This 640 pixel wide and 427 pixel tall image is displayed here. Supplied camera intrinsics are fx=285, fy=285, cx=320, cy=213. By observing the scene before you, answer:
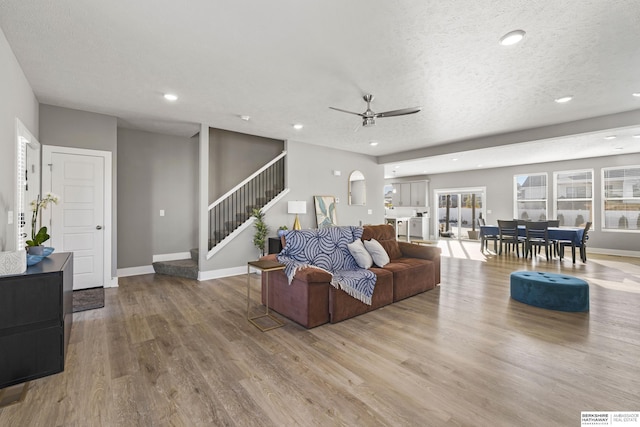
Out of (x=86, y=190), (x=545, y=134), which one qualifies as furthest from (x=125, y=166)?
(x=545, y=134)

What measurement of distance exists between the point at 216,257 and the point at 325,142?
3570 mm

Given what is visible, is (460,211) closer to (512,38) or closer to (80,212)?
(512,38)

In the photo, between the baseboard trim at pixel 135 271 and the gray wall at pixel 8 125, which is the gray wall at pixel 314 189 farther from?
the gray wall at pixel 8 125

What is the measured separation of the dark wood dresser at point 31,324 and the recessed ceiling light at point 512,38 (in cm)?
427

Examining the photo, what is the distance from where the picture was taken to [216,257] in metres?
5.49

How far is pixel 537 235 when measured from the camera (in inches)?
293

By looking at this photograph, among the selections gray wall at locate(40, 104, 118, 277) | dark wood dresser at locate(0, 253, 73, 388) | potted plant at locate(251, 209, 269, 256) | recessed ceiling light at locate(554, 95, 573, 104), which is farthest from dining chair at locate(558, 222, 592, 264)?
gray wall at locate(40, 104, 118, 277)

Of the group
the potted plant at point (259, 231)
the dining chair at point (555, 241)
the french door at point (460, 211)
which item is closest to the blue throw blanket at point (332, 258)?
the potted plant at point (259, 231)

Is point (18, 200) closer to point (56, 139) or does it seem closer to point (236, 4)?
point (56, 139)

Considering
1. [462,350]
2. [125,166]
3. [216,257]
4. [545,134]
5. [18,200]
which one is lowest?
[462,350]

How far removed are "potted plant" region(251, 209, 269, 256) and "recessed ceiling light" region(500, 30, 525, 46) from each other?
4.64m

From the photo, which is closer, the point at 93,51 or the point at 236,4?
the point at 236,4

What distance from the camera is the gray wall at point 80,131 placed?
430 cm

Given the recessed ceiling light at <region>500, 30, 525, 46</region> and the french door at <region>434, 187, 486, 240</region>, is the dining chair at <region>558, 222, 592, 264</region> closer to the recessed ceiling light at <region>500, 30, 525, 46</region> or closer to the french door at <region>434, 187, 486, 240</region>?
the french door at <region>434, 187, 486, 240</region>
